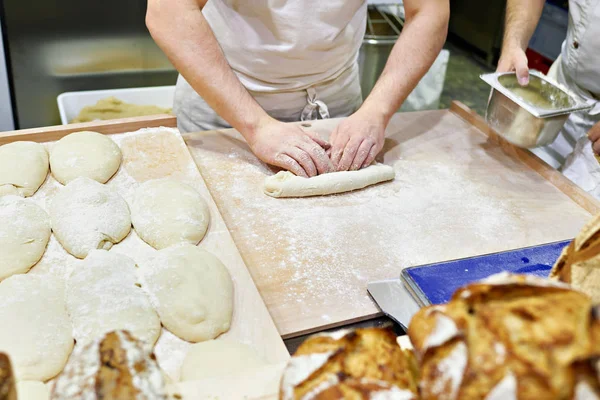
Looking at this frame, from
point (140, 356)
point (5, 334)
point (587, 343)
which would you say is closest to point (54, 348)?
point (5, 334)

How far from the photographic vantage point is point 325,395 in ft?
1.68

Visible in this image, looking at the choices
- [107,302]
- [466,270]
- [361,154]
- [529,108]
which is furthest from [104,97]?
[466,270]

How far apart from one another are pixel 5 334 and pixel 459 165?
1424 mm

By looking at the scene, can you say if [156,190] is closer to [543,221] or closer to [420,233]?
[420,233]

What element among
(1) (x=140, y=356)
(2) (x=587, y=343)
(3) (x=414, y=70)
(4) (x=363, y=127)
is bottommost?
(4) (x=363, y=127)

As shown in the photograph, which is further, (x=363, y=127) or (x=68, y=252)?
Answer: (x=363, y=127)

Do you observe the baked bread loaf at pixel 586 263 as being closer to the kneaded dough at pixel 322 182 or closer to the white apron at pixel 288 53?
the kneaded dough at pixel 322 182

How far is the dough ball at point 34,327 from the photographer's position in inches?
36.2

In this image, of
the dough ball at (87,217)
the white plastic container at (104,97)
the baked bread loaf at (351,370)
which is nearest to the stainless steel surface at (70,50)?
the white plastic container at (104,97)

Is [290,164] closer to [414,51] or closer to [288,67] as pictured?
[288,67]

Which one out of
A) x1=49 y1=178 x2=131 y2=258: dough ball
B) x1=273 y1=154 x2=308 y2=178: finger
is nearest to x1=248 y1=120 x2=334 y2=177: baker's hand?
x1=273 y1=154 x2=308 y2=178: finger

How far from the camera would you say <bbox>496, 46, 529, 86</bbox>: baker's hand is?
1.79 metres

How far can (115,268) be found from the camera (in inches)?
43.2

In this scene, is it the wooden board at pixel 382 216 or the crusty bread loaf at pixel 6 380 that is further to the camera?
the wooden board at pixel 382 216
